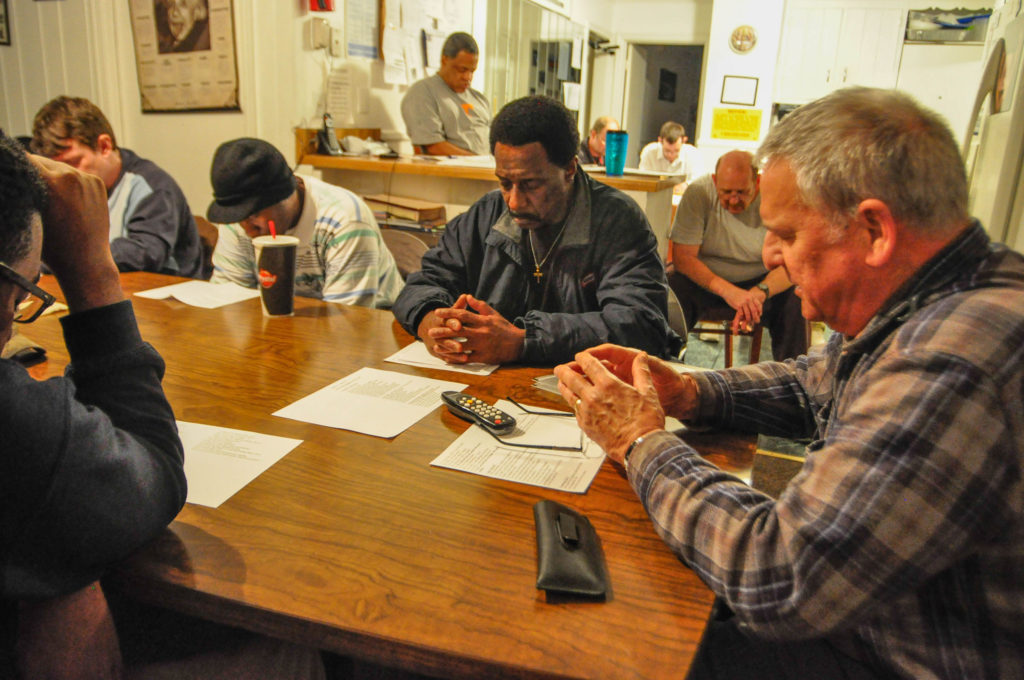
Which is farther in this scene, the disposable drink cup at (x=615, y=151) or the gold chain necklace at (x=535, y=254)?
the disposable drink cup at (x=615, y=151)

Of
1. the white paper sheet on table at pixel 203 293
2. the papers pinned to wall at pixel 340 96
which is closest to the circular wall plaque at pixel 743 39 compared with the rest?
the papers pinned to wall at pixel 340 96

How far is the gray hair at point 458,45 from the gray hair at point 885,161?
3.74 meters

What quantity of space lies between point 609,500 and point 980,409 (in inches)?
16.8

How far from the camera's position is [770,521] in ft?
2.35

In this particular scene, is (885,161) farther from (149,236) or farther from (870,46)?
(870,46)

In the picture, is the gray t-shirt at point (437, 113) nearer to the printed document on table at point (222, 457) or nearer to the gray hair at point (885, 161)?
the printed document on table at point (222, 457)

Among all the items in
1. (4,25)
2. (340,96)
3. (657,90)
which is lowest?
(340,96)

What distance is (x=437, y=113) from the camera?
13.9 feet

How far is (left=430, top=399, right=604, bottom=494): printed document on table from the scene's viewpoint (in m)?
0.94

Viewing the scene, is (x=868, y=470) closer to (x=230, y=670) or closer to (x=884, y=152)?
(x=884, y=152)

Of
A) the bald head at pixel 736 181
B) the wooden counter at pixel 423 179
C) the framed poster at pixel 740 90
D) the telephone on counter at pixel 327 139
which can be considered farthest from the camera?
the framed poster at pixel 740 90

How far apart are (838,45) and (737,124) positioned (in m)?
1.13

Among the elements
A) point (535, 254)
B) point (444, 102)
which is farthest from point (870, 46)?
point (535, 254)

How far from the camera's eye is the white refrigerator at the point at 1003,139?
79.4 inches
